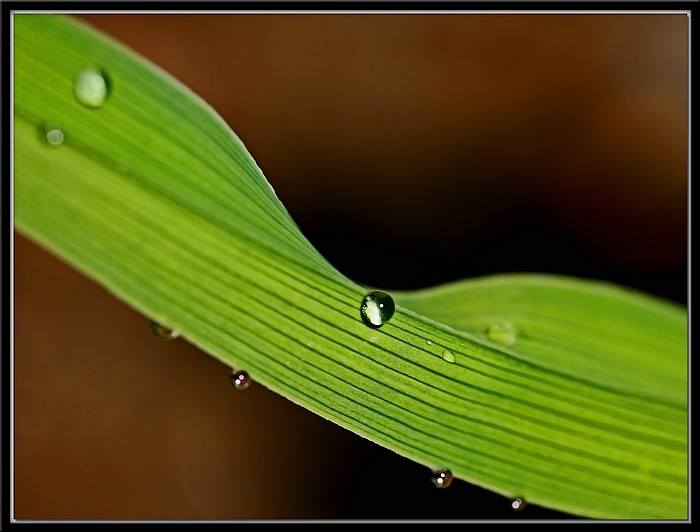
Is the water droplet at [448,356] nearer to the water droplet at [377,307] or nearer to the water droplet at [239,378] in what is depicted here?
the water droplet at [377,307]

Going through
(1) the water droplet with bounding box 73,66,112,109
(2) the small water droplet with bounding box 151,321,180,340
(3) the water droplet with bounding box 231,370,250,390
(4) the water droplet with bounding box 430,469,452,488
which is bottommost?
(4) the water droplet with bounding box 430,469,452,488

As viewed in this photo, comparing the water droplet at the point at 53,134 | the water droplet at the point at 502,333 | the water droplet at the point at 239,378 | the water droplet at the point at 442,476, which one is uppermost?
the water droplet at the point at 53,134

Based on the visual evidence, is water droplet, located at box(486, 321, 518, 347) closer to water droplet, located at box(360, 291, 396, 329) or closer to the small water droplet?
water droplet, located at box(360, 291, 396, 329)

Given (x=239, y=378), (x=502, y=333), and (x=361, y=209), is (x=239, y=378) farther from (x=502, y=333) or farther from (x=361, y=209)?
(x=361, y=209)

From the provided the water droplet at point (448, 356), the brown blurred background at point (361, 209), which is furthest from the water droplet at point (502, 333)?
the brown blurred background at point (361, 209)

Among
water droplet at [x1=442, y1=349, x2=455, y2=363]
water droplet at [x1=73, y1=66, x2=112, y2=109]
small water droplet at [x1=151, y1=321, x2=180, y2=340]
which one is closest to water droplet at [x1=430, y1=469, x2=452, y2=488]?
water droplet at [x1=442, y1=349, x2=455, y2=363]

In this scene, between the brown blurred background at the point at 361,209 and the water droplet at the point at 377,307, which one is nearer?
the water droplet at the point at 377,307
